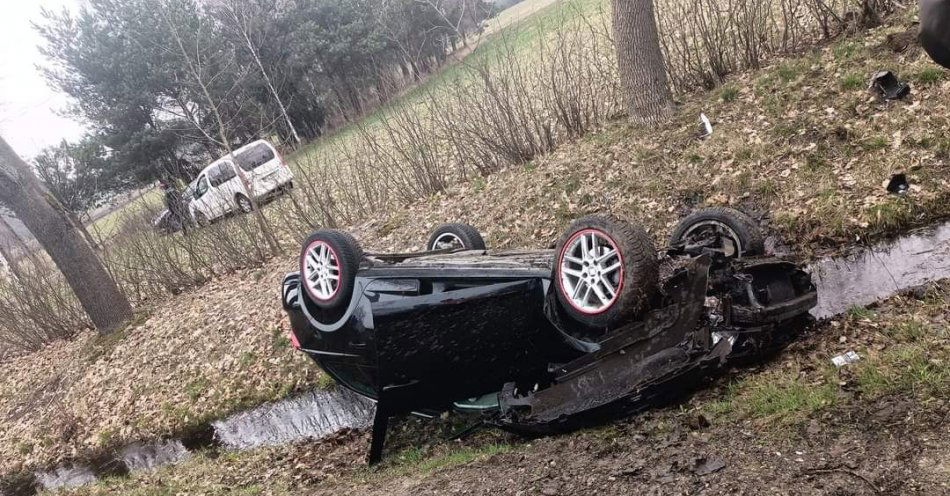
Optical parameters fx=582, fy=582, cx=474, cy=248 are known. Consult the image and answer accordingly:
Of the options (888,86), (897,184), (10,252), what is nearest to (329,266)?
(897,184)

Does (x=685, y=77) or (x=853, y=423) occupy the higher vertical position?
(x=685, y=77)

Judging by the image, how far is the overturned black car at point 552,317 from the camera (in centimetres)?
365

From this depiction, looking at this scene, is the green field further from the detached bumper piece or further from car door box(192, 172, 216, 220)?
the detached bumper piece

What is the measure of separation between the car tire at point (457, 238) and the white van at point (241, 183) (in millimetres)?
6580

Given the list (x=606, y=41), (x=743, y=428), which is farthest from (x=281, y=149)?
(x=743, y=428)

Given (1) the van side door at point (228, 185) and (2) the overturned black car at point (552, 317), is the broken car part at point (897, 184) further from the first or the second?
(1) the van side door at point (228, 185)

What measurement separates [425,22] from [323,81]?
4885 mm

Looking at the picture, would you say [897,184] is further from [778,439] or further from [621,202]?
[778,439]

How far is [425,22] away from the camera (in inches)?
881

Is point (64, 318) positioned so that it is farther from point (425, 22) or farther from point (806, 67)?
point (425, 22)

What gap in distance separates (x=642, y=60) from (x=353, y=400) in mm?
5674

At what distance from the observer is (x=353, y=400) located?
671cm

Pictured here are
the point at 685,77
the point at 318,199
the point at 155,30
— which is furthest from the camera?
the point at 155,30

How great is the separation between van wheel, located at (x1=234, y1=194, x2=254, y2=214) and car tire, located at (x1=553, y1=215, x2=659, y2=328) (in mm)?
9335
